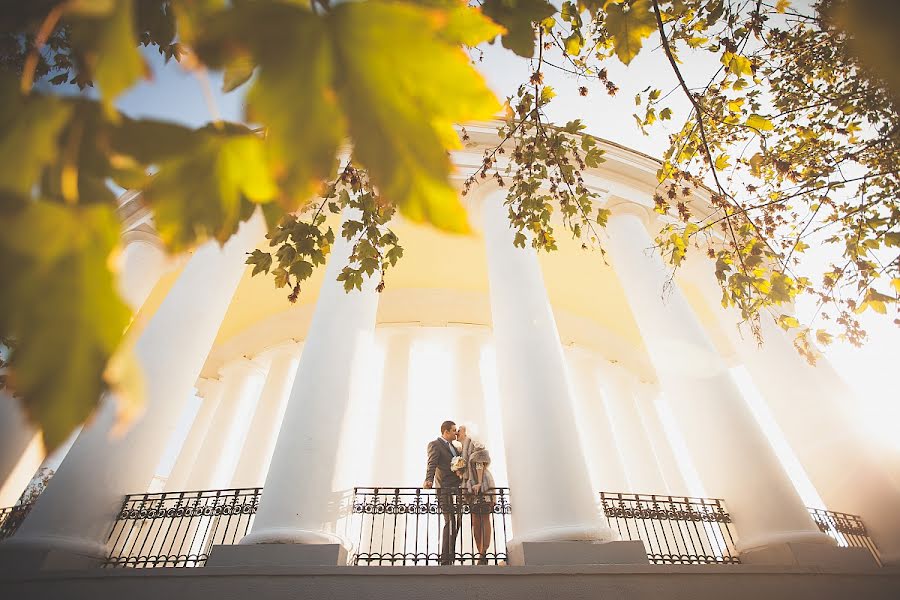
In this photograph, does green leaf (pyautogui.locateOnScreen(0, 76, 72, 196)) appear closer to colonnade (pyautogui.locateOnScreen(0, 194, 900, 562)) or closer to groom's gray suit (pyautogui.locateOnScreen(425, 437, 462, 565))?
colonnade (pyautogui.locateOnScreen(0, 194, 900, 562))

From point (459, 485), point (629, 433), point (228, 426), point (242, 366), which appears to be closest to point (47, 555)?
point (459, 485)

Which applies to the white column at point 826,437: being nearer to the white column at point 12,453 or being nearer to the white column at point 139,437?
the white column at point 139,437

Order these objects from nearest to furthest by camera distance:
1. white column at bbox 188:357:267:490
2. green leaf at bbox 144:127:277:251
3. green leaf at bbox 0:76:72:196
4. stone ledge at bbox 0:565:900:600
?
green leaf at bbox 0:76:72:196 → green leaf at bbox 144:127:277:251 → stone ledge at bbox 0:565:900:600 → white column at bbox 188:357:267:490

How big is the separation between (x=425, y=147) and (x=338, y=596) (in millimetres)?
6488

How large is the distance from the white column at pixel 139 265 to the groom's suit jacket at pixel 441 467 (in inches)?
344

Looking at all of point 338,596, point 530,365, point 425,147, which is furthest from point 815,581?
point 425,147

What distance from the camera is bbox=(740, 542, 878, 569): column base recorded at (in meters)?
6.97

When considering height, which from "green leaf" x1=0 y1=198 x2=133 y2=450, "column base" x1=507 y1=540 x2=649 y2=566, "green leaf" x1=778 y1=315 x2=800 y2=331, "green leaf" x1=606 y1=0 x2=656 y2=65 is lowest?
"green leaf" x1=0 y1=198 x2=133 y2=450

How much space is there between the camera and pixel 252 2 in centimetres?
66

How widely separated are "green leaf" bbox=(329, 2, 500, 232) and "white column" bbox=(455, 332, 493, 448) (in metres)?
17.0

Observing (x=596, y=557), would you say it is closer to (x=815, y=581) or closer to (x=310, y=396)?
(x=815, y=581)

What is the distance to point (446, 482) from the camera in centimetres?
995

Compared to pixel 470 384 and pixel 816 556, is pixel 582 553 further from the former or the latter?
pixel 470 384

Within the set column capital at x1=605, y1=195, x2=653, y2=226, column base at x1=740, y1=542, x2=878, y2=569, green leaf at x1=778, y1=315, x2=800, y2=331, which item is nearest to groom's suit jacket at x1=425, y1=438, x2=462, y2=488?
column base at x1=740, y1=542, x2=878, y2=569
